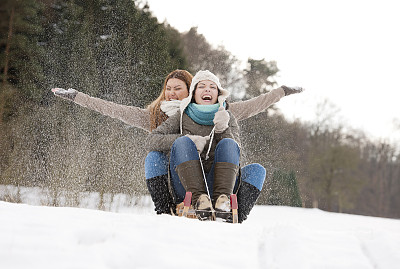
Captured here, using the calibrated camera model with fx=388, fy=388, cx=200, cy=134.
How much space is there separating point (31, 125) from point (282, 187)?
5.46 m

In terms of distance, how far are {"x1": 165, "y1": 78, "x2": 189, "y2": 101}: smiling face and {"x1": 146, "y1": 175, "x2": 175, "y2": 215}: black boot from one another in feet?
2.07

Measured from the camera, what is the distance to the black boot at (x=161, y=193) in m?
2.14

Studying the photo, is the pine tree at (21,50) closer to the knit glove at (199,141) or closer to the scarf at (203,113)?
the scarf at (203,113)

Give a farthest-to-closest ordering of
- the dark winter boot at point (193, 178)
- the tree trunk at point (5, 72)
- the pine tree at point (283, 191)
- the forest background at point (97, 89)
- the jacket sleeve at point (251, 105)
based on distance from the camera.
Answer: the pine tree at point (283, 191)
the tree trunk at point (5, 72)
the forest background at point (97, 89)
the jacket sleeve at point (251, 105)
the dark winter boot at point (193, 178)

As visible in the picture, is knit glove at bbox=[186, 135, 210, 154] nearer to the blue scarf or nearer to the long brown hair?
the blue scarf

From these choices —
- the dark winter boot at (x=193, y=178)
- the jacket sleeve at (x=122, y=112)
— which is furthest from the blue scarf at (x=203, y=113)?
the jacket sleeve at (x=122, y=112)

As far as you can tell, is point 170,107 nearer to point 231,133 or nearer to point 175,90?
point 175,90

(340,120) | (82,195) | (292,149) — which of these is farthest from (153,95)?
(340,120)

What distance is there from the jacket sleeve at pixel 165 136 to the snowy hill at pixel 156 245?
2.70 ft

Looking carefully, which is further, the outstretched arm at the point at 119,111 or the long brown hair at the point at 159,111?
the outstretched arm at the point at 119,111

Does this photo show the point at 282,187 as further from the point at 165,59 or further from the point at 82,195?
the point at 82,195

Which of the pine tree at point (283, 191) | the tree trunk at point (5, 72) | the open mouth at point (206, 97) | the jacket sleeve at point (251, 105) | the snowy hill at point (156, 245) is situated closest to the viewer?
the snowy hill at point (156, 245)

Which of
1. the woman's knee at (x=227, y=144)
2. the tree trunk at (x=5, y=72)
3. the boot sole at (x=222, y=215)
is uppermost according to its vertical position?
the tree trunk at (x=5, y=72)

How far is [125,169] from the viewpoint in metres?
5.53
